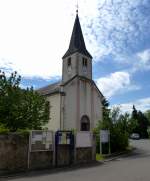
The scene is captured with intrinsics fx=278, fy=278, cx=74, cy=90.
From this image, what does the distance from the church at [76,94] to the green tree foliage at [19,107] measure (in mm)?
17214

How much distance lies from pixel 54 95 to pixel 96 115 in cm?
703

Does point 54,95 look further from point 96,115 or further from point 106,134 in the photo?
point 106,134

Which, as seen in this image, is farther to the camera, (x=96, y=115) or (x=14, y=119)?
(x=96, y=115)

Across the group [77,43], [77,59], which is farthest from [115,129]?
[77,43]

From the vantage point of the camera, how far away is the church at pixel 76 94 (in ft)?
122

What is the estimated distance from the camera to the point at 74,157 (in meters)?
16.7

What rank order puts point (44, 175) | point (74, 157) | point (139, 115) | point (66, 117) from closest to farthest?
point (44, 175) → point (74, 157) → point (66, 117) → point (139, 115)

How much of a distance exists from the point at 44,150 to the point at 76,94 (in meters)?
23.4

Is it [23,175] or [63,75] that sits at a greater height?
[63,75]

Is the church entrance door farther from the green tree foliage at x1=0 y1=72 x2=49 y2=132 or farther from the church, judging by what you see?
the church

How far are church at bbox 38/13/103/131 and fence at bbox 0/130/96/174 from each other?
1873 cm

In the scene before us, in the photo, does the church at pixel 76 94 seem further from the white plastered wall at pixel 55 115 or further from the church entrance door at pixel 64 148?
the church entrance door at pixel 64 148

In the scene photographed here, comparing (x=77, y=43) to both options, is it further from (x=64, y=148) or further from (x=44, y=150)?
Answer: (x=44, y=150)

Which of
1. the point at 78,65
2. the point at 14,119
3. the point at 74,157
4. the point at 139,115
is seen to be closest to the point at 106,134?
the point at 74,157
